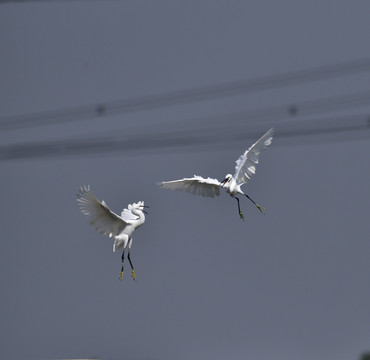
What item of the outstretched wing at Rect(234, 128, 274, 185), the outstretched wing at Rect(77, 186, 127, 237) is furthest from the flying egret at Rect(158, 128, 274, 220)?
the outstretched wing at Rect(77, 186, 127, 237)

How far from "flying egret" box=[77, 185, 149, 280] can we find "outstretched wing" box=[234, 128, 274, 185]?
5.96ft

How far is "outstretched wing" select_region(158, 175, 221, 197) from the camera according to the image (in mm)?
23203

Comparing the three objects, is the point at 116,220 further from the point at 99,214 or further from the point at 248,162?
the point at 248,162

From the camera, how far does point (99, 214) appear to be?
74.5 feet

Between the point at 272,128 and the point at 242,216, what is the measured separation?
165cm

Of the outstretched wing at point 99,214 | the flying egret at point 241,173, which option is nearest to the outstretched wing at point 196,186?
the flying egret at point 241,173

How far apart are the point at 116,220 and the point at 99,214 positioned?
372 mm

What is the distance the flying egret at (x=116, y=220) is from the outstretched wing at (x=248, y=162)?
5.96 feet

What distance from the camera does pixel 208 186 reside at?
76.9ft

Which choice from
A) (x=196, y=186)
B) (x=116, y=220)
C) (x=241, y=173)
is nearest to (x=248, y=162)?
(x=241, y=173)

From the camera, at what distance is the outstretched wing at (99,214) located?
22.2 metres

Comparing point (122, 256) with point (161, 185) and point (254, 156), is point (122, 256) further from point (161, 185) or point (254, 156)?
point (254, 156)

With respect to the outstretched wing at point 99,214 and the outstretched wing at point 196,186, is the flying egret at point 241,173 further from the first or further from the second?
the outstretched wing at point 99,214

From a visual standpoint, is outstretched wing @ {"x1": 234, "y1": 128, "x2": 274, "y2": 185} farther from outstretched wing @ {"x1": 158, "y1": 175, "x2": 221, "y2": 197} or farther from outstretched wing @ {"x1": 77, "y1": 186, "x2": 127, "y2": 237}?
outstretched wing @ {"x1": 77, "y1": 186, "x2": 127, "y2": 237}
